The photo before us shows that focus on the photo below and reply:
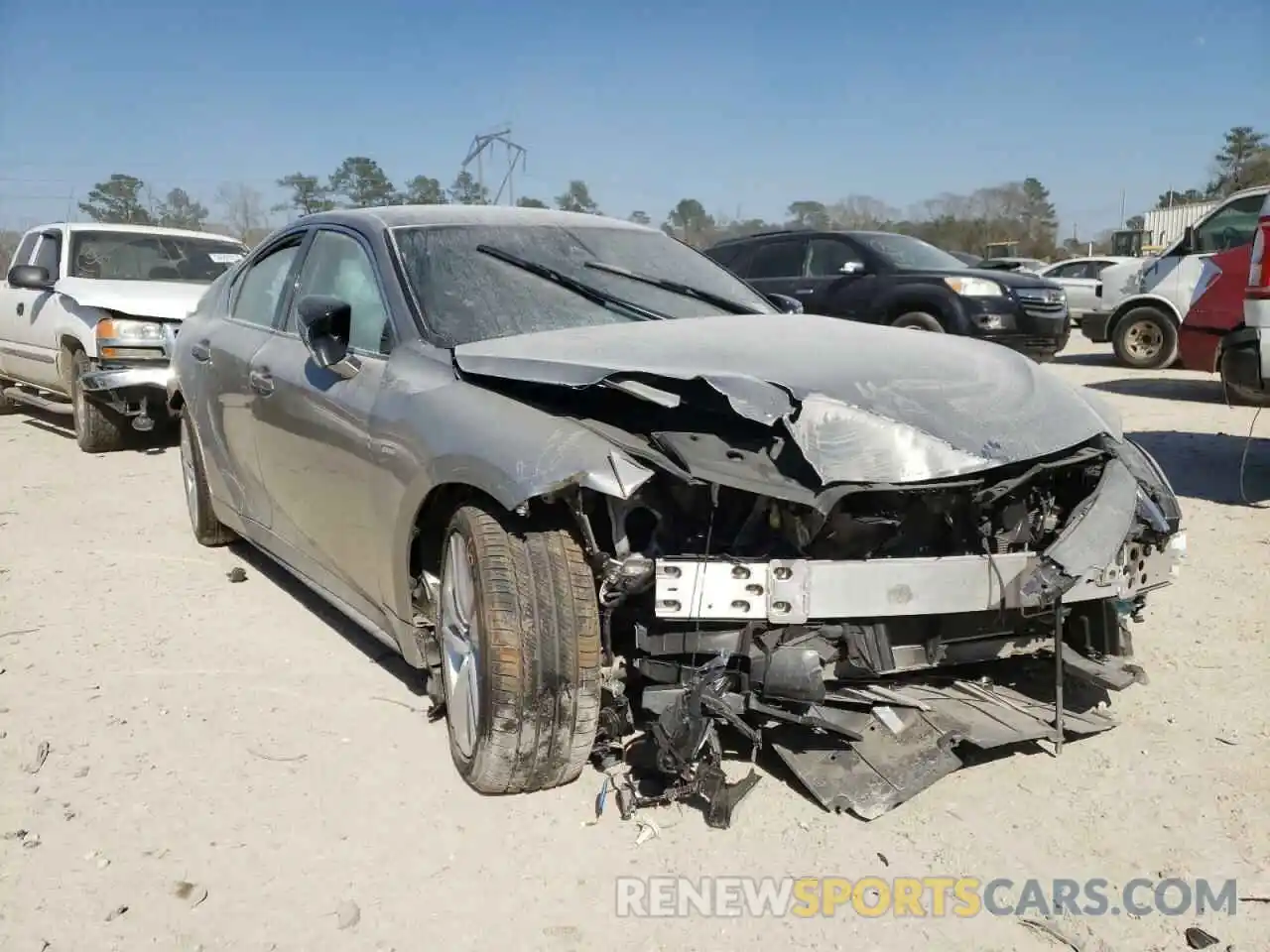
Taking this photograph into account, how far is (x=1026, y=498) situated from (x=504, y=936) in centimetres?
181

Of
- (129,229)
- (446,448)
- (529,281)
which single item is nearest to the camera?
(446,448)

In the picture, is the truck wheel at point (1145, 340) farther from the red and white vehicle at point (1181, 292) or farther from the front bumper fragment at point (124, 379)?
the front bumper fragment at point (124, 379)

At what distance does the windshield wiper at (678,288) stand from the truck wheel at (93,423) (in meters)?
5.67

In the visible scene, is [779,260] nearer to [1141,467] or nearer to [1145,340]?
[1145,340]

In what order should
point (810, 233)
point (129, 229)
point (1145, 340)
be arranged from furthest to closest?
point (1145, 340), point (810, 233), point (129, 229)

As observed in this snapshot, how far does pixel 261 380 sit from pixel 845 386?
2.38 meters

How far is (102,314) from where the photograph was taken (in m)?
7.80

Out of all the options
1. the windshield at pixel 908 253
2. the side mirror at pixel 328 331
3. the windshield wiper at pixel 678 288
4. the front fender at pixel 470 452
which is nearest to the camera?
the front fender at pixel 470 452

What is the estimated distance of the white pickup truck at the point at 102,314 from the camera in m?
7.74

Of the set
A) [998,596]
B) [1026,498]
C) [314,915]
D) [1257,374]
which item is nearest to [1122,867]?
[998,596]

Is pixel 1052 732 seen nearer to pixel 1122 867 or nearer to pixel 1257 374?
pixel 1122 867

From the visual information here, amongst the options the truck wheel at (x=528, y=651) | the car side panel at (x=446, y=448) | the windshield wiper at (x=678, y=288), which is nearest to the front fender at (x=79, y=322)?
the windshield wiper at (x=678, y=288)

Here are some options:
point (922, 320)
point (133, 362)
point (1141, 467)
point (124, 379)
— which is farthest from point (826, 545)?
point (922, 320)

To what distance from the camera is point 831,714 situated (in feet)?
9.21
